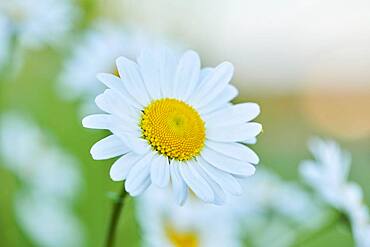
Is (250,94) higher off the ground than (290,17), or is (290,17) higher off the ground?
(290,17)

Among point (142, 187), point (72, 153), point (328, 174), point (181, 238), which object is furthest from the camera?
point (72, 153)

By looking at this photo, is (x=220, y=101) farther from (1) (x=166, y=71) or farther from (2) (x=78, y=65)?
(2) (x=78, y=65)

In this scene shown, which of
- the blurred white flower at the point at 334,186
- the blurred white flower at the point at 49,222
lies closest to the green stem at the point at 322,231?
the blurred white flower at the point at 334,186

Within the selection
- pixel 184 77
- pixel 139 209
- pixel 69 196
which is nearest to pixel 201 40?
pixel 69 196

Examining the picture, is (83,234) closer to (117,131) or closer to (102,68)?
(102,68)

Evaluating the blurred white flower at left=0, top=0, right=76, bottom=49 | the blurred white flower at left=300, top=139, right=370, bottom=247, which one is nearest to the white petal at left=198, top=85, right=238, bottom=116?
the blurred white flower at left=300, top=139, right=370, bottom=247

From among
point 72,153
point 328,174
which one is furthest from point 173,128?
point 72,153

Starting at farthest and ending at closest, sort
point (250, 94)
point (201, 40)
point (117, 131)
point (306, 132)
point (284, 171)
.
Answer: point (306, 132)
point (250, 94)
point (284, 171)
point (201, 40)
point (117, 131)
